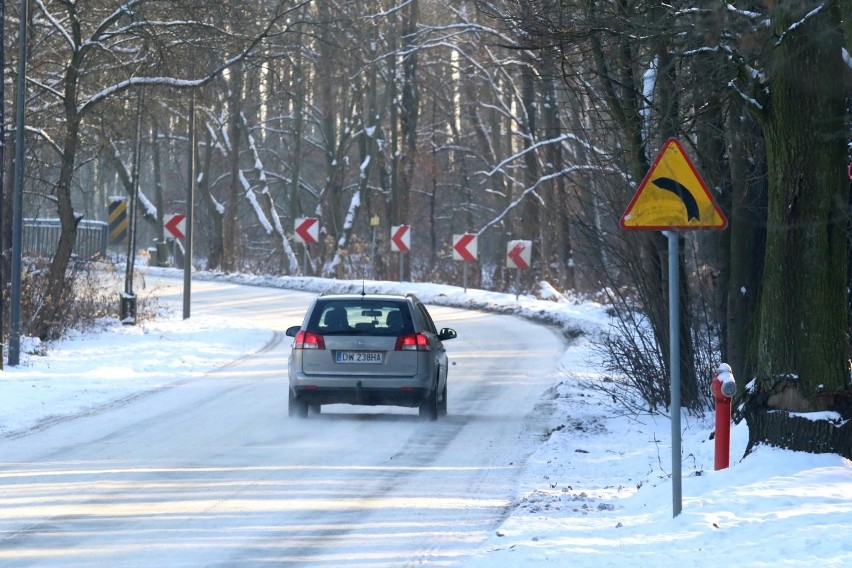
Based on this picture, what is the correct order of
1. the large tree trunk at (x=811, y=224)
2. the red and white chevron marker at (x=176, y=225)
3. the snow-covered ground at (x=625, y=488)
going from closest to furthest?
the snow-covered ground at (x=625, y=488) < the large tree trunk at (x=811, y=224) < the red and white chevron marker at (x=176, y=225)

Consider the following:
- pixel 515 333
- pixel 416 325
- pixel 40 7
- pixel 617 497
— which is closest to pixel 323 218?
pixel 515 333

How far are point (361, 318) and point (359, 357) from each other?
0.57 m

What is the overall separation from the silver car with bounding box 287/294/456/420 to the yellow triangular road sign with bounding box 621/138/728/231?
263 inches

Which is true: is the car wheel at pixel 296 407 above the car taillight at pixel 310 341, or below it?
below

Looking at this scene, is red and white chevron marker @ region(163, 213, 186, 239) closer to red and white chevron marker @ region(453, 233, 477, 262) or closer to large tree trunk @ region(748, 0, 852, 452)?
red and white chevron marker @ region(453, 233, 477, 262)

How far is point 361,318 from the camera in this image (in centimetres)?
1516

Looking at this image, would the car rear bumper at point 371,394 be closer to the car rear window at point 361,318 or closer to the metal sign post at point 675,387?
the car rear window at point 361,318

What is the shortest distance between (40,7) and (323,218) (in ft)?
133

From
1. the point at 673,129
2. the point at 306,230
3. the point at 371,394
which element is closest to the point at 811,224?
the point at 673,129

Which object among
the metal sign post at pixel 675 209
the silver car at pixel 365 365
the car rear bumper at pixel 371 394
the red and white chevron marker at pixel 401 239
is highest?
the red and white chevron marker at pixel 401 239

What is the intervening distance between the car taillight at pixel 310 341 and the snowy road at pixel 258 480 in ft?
2.86

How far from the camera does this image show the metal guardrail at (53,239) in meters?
27.9

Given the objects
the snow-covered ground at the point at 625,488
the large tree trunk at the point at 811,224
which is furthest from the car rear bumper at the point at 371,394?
the large tree trunk at the point at 811,224

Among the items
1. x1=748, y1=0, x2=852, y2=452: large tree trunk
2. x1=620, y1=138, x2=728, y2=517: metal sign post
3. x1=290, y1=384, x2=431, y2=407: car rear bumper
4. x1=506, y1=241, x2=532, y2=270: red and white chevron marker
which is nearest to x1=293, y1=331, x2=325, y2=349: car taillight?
x1=290, y1=384, x2=431, y2=407: car rear bumper
